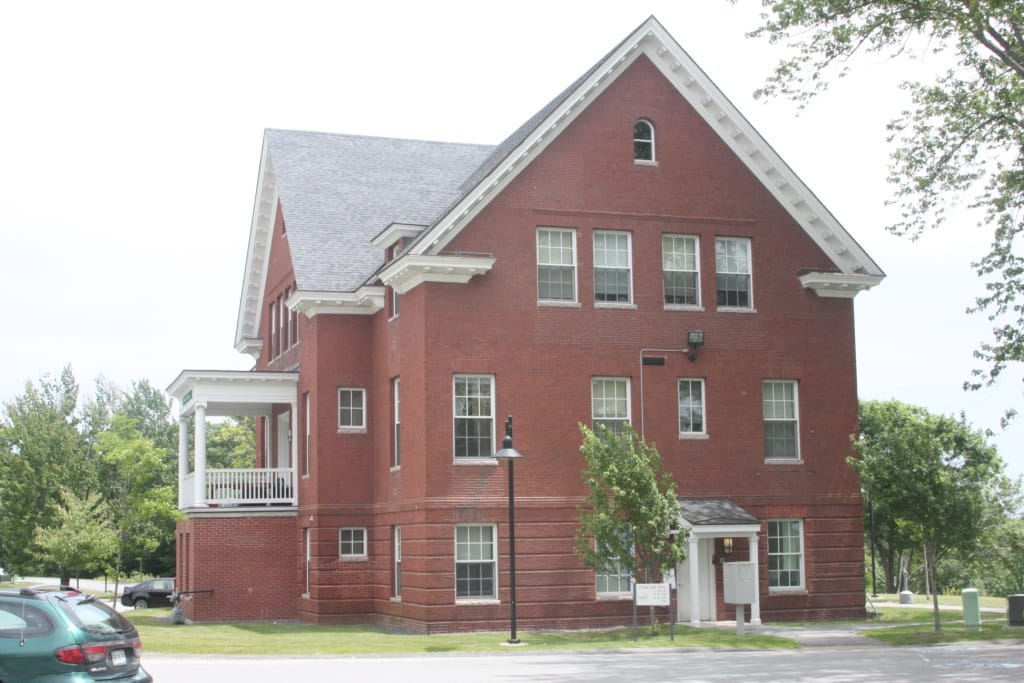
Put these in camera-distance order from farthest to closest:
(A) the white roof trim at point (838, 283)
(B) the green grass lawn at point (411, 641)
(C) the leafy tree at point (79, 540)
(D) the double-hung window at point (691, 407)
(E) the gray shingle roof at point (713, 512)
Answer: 1. (C) the leafy tree at point (79, 540)
2. (A) the white roof trim at point (838, 283)
3. (D) the double-hung window at point (691, 407)
4. (E) the gray shingle roof at point (713, 512)
5. (B) the green grass lawn at point (411, 641)

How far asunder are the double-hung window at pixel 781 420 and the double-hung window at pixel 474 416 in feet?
23.9

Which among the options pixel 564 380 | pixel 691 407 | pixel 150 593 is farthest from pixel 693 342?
pixel 150 593

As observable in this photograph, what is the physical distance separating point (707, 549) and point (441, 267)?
30.7ft

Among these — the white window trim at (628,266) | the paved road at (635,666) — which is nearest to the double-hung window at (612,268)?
the white window trim at (628,266)

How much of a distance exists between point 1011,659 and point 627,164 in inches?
594

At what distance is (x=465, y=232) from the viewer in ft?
102

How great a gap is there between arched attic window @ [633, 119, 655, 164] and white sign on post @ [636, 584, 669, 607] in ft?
36.6

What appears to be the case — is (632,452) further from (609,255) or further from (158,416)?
(158,416)

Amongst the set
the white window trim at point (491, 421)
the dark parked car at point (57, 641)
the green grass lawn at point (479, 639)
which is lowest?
the green grass lawn at point (479, 639)

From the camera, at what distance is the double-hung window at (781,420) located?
110 ft

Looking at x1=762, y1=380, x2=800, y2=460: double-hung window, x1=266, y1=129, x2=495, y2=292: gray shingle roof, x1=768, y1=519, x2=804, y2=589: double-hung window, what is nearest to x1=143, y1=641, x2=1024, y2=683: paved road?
x1=768, y1=519, x2=804, y2=589: double-hung window

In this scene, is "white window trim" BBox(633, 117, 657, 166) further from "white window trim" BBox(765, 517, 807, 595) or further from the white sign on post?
the white sign on post

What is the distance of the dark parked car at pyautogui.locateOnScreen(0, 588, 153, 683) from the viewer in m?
13.9

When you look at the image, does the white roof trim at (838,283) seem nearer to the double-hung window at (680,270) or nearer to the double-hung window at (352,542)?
the double-hung window at (680,270)
